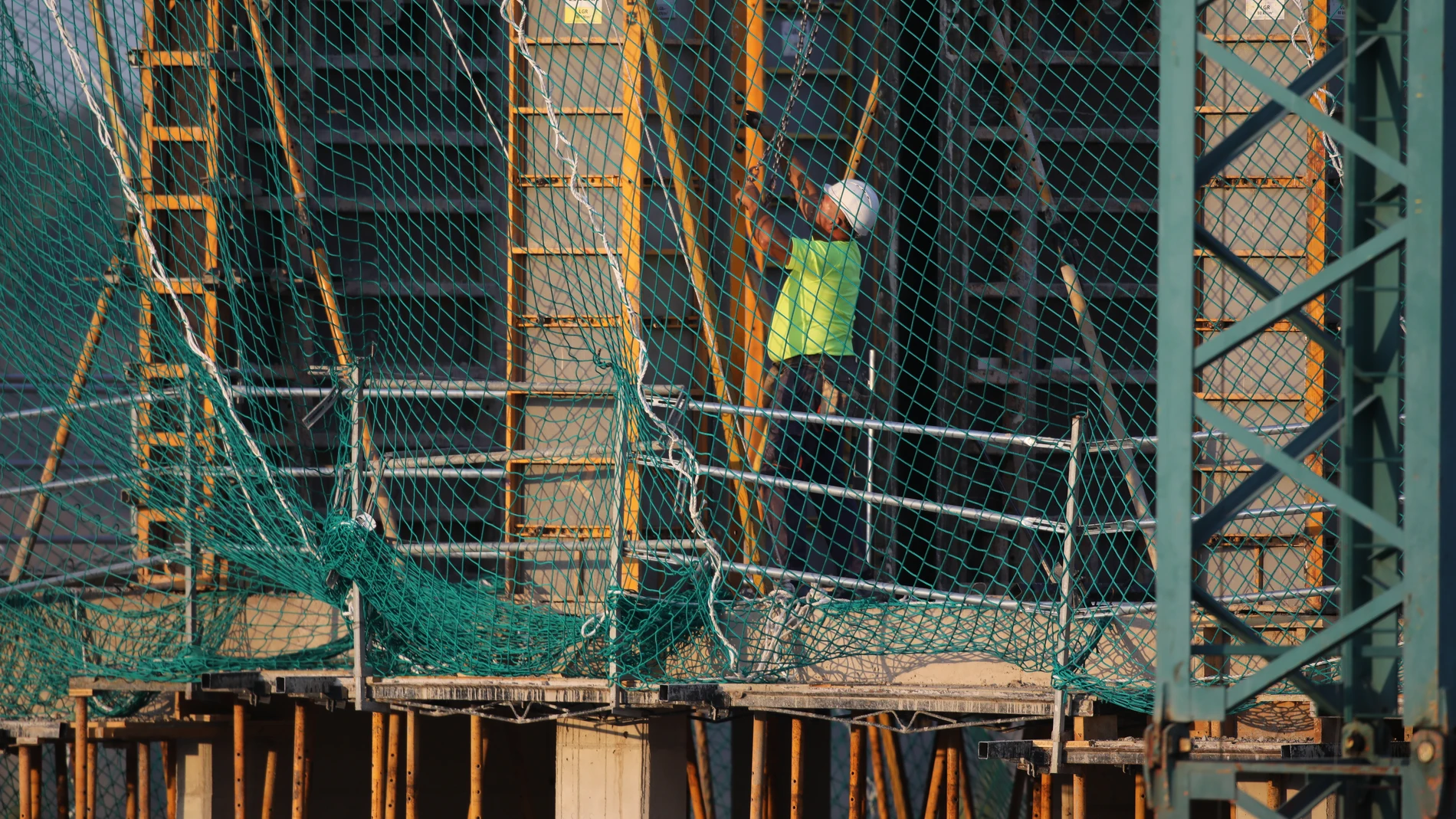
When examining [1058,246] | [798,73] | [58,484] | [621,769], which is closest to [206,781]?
[58,484]

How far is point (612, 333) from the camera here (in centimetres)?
783

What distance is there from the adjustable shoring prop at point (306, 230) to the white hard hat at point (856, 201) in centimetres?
233

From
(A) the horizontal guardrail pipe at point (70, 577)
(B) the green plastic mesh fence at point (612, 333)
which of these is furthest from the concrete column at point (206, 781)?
(A) the horizontal guardrail pipe at point (70, 577)

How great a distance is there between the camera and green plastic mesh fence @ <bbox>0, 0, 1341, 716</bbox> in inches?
281

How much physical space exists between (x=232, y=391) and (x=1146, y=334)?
4.98m

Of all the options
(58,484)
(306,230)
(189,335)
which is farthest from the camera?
(306,230)

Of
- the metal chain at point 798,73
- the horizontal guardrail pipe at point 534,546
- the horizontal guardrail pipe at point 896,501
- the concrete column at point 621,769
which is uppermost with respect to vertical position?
the metal chain at point 798,73

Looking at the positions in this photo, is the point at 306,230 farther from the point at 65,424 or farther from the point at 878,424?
the point at 878,424

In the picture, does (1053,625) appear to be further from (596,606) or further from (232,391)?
(232,391)

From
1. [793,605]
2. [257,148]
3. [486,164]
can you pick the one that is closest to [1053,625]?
[793,605]

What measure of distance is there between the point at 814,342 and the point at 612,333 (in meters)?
0.94

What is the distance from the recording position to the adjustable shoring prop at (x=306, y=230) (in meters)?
8.01

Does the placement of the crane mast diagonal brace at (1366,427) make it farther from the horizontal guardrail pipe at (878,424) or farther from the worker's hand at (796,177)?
the worker's hand at (796,177)

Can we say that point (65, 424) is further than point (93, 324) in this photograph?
Yes
